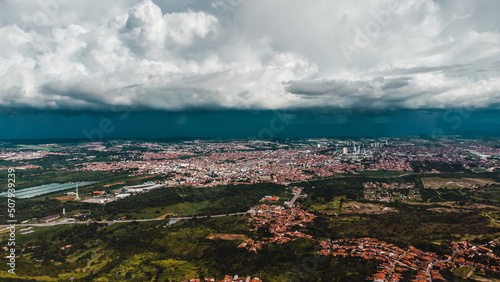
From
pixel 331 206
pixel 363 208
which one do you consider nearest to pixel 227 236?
pixel 331 206

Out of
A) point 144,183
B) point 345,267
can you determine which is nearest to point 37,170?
point 144,183

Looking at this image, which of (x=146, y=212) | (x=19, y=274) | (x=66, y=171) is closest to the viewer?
(x=19, y=274)

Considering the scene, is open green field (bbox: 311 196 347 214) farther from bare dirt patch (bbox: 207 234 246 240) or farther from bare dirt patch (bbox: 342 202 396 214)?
bare dirt patch (bbox: 207 234 246 240)

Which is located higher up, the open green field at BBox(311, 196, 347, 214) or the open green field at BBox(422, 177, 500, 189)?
the open green field at BBox(422, 177, 500, 189)

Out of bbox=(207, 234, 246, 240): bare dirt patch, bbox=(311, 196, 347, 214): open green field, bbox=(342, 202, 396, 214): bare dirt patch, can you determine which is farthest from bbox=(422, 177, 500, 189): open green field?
bbox=(207, 234, 246, 240): bare dirt patch

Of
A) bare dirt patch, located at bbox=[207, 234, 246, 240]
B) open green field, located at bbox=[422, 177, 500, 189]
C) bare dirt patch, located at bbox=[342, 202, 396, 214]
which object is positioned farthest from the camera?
open green field, located at bbox=[422, 177, 500, 189]

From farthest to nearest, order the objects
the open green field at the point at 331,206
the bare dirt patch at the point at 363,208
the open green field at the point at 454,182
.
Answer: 1. the open green field at the point at 454,182
2. the open green field at the point at 331,206
3. the bare dirt patch at the point at 363,208

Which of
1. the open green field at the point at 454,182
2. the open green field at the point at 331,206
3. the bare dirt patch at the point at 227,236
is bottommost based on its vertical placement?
the bare dirt patch at the point at 227,236

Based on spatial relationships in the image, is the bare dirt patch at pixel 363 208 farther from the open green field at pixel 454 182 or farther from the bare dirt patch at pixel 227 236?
the open green field at pixel 454 182

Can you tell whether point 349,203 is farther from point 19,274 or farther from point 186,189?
point 19,274

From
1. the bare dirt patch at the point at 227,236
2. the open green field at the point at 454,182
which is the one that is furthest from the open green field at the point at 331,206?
the open green field at the point at 454,182

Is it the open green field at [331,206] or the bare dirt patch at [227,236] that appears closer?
the bare dirt patch at [227,236]
